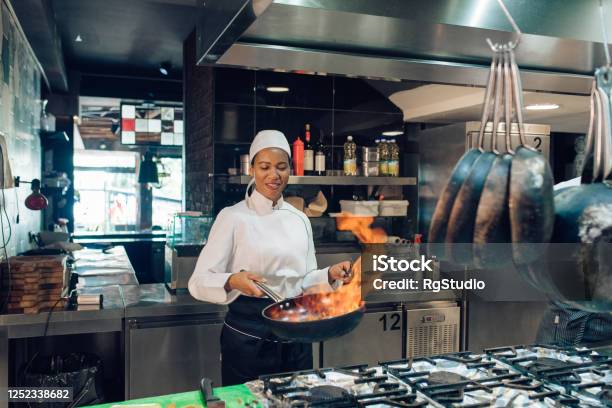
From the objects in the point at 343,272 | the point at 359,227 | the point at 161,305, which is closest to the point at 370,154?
the point at 359,227

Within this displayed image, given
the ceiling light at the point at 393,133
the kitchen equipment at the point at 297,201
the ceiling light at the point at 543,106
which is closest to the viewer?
the ceiling light at the point at 543,106

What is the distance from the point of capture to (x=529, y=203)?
73 centimetres

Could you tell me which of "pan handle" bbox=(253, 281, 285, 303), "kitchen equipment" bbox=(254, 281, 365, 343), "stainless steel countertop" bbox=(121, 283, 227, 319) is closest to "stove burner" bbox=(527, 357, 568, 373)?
"kitchen equipment" bbox=(254, 281, 365, 343)

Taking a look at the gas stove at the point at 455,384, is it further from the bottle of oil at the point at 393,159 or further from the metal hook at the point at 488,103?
the bottle of oil at the point at 393,159

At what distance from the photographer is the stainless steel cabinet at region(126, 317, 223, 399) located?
10.0 ft

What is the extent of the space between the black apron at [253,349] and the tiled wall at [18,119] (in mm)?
1847

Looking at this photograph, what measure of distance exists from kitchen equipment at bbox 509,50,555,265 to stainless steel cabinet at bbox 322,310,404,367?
286cm

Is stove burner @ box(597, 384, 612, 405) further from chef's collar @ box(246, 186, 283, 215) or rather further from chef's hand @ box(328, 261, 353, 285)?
chef's collar @ box(246, 186, 283, 215)

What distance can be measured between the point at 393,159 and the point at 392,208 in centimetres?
51

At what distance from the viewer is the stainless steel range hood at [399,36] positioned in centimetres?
110

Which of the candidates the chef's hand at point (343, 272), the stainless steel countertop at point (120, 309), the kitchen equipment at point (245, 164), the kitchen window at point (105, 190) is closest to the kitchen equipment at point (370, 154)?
the kitchen equipment at point (245, 164)

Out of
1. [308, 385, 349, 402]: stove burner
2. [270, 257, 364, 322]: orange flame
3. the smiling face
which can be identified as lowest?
[308, 385, 349, 402]: stove burner

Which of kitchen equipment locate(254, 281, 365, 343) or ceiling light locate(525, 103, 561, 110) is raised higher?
ceiling light locate(525, 103, 561, 110)

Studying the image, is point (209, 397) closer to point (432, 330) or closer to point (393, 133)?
point (432, 330)
